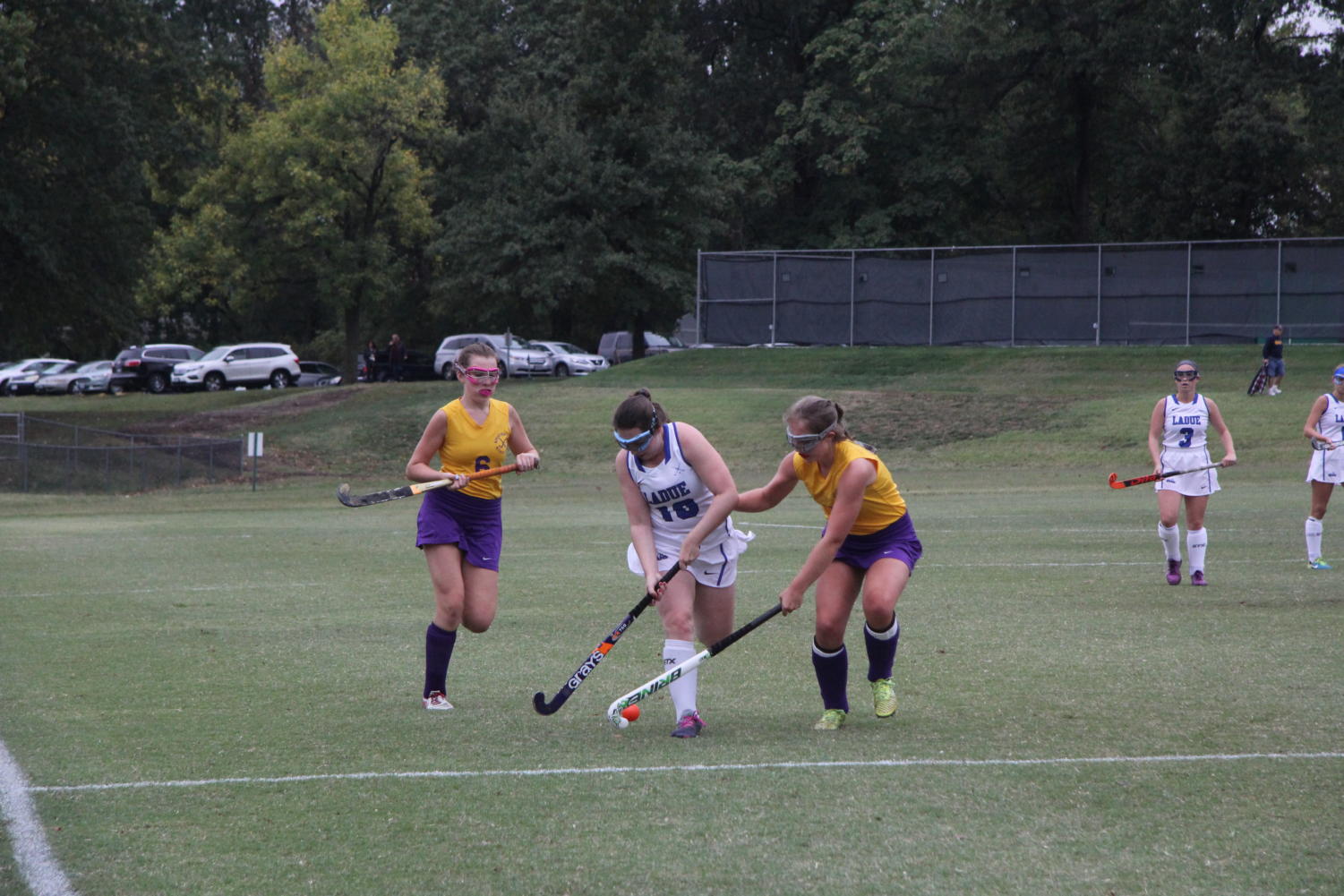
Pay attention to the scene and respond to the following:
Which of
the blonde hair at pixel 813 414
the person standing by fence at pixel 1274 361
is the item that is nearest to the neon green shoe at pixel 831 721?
the blonde hair at pixel 813 414

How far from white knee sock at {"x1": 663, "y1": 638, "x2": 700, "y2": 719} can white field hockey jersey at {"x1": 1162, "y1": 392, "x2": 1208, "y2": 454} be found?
25.8ft

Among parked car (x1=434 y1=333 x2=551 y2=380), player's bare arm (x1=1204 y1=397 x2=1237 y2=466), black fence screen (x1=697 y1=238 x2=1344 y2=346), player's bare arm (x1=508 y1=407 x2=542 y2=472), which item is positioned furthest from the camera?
parked car (x1=434 y1=333 x2=551 y2=380)

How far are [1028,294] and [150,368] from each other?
35.9 metres

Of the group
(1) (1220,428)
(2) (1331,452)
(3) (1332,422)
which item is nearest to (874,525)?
(1) (1220,428)

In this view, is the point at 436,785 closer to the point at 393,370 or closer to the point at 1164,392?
the point at 1164,392

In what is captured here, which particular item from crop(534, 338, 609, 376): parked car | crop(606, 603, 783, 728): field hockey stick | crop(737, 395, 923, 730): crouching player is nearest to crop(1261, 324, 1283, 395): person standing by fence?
crop(534, 338, 609, 376): parked car

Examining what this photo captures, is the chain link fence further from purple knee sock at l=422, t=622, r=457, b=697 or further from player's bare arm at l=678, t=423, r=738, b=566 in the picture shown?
player's bare arm at l=678, t=423, r=738, b=566

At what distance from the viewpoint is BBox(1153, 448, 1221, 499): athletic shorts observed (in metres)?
13.5

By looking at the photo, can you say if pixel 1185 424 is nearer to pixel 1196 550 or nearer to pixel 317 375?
pixel 1196 550

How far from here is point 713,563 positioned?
7500 millimetres

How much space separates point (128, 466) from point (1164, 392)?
82.5ft

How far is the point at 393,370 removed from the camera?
56438 mm

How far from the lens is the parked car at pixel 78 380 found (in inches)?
2437

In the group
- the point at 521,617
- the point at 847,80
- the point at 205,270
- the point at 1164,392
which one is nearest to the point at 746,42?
the point at 847,80
